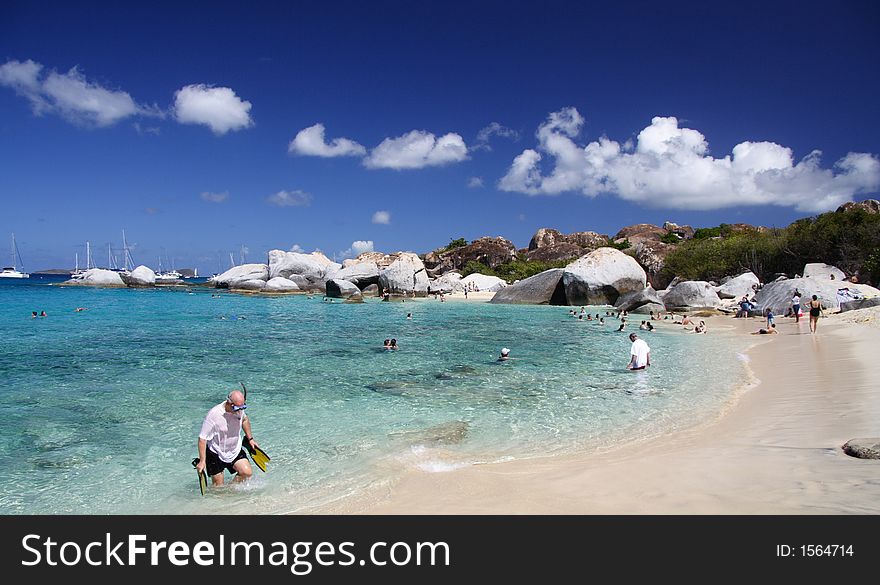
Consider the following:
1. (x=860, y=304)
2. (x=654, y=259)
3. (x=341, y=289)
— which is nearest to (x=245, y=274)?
(x=341, y=289)

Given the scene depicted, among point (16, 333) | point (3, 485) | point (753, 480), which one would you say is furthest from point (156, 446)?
point (16, 333)

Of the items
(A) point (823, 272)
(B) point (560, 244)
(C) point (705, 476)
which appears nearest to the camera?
(C) point (705, 476)

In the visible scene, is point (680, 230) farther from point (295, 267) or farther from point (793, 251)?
point (295, 267)

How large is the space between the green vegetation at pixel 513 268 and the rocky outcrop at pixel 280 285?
80.3ft

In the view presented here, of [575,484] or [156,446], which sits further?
[156,446]

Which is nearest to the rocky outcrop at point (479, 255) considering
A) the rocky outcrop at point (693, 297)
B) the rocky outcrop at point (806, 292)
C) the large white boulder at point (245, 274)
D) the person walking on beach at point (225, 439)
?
the large white boulder at point (245, 274)

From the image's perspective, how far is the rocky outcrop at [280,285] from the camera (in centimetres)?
5534

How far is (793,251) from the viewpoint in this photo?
3900 centimetres

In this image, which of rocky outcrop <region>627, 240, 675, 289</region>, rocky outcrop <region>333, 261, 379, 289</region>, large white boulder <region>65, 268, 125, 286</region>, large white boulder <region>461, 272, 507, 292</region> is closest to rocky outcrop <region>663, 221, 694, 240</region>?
rocky outcrop <region>627, 240, 675, 289</region>

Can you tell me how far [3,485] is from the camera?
5.85 meters

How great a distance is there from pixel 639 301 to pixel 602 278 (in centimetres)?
386
